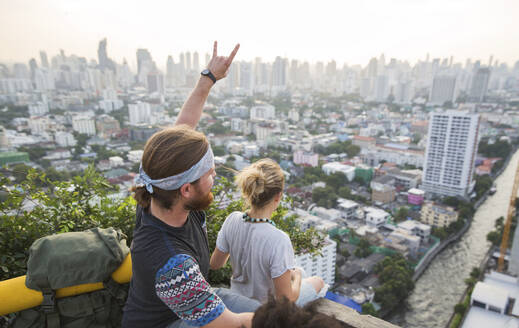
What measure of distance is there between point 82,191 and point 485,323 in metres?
6.13

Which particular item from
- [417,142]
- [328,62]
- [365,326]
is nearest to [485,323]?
[365,326]

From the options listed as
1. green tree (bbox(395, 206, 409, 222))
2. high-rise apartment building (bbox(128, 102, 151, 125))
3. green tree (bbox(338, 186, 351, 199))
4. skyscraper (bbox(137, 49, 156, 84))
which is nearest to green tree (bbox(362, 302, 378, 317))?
green tree (bbox(395, 206, 409, 222))

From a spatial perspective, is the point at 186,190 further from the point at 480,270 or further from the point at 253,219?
the point at 480,270

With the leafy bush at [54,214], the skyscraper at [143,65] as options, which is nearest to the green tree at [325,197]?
the leafy bush at [54,214]

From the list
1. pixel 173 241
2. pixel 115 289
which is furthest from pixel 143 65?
pixel 173 241

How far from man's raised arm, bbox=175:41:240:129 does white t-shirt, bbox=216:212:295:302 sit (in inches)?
10.0

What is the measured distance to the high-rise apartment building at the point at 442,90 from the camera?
28.2 meters

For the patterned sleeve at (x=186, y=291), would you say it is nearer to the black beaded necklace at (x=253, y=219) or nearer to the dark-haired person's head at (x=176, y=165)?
the dark-haired person's head at (x=176, y=165)

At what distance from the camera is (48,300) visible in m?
0.67

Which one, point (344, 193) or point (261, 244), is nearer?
point (261, 244)

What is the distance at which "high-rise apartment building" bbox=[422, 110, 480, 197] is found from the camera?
1104cm

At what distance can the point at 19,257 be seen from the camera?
2.76 ft

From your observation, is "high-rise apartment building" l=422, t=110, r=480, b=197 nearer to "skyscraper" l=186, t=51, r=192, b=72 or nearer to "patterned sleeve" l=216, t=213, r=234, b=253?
"patterned sleeve" l=216, t=213, r=234, b=253

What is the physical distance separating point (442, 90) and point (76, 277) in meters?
32.9
